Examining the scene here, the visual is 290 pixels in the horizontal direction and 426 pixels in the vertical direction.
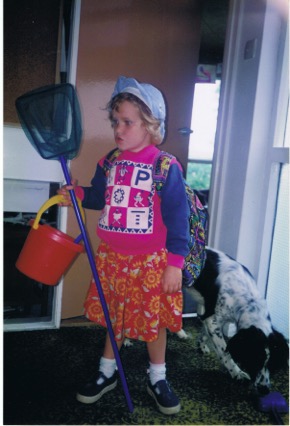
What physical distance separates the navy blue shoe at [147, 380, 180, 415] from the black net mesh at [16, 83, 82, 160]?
100cm

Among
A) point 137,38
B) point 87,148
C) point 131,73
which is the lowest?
point 87,148

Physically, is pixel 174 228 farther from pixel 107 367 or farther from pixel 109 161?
pixel 107 367

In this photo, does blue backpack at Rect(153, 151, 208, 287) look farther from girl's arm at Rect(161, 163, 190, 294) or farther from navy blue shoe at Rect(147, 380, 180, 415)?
navy blue shoe at Rect(147, 380, 180, 415)

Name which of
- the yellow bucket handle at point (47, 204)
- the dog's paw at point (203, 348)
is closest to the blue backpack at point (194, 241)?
the yellow bucket handle at point (47, 204)

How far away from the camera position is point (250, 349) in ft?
5.15

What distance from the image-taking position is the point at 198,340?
2.09 meters

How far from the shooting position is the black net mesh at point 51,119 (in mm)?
1471

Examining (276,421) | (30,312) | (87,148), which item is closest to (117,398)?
(276,421)

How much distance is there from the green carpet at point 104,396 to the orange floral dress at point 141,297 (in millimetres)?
298

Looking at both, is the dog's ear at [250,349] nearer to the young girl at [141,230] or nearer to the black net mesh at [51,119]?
the young girl at [141,230]

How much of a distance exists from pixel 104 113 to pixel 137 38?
1.51ft

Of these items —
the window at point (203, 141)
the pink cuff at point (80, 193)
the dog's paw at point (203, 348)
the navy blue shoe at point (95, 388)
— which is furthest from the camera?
the window at point (203, 141)

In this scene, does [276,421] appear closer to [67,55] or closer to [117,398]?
[117,398]

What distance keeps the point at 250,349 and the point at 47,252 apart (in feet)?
2.97
